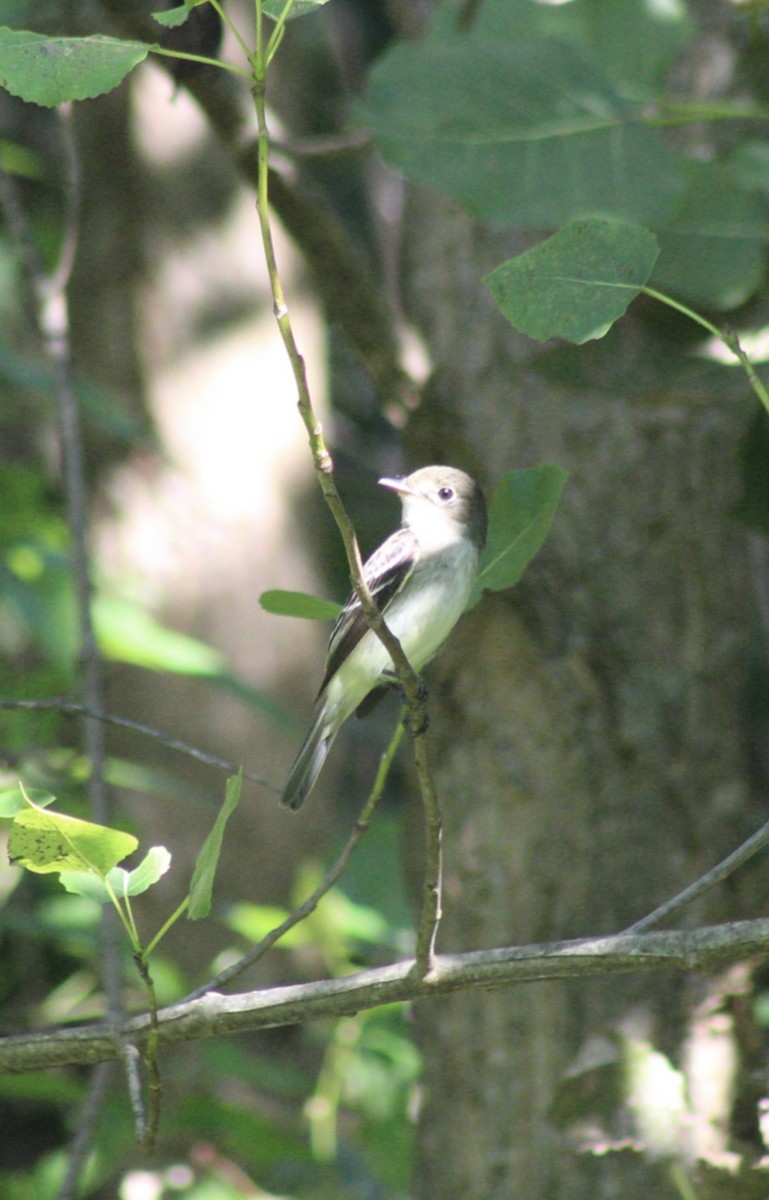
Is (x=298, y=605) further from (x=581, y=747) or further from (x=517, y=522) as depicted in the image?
(x=581, y=747)

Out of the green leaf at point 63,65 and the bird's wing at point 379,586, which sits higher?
the bird's wing at point 379,586

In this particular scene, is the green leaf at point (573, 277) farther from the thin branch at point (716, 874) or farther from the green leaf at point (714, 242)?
the green leaf at point (714, 242)

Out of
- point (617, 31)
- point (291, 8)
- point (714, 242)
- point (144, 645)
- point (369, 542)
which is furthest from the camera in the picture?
point (369, 542)

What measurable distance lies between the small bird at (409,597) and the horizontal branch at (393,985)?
1.08m

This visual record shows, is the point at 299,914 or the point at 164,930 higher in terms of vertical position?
the point at 299,914

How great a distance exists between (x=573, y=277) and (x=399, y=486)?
4.37ft

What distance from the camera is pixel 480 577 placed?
182 centimetres

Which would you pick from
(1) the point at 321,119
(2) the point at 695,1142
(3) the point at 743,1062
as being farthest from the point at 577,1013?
(1) the point at 321,119

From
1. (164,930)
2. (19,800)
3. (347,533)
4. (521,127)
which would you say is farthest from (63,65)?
(521,127)

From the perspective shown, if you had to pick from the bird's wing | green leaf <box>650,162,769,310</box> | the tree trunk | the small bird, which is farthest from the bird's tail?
green leaf <box>650,162,769,310</box>

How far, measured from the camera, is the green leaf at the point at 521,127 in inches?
106

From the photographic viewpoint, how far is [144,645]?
2.54 metres

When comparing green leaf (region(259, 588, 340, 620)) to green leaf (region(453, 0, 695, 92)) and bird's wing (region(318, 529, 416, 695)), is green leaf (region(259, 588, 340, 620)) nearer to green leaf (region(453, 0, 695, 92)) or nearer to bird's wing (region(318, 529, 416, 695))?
bird's wing (region(318, 529, 416, 695))

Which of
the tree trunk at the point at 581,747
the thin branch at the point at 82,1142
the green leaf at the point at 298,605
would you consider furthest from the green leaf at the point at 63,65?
the thin branch at the point at 82,1142
